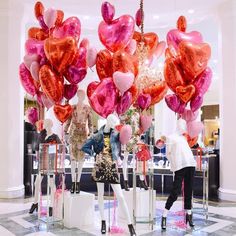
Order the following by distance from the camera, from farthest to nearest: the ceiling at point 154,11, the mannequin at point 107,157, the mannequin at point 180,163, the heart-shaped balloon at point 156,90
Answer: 1. the ceiling at point 154,11
2. the heart-shaped balloon at point 156,90
3. the mannequin at point 180,163
4. the mannequin at point 107,157

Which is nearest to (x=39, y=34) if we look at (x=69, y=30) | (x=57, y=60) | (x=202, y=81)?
(x=69, y=30)

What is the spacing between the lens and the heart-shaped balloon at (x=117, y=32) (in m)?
3.90

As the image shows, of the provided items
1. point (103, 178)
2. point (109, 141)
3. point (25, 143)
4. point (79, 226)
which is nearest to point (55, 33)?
point (109, 141)

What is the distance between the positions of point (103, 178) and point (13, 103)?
9.74 ft

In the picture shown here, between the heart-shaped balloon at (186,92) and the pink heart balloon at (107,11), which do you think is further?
the heart-shaped balloon at (186,92)

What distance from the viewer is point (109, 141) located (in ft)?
12.0

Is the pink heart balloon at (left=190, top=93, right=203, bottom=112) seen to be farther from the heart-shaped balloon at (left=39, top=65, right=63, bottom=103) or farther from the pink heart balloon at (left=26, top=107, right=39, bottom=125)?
the pink heart balloon at (left=26, top=107, right=39, bottom=125)

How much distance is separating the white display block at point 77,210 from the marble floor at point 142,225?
91mm

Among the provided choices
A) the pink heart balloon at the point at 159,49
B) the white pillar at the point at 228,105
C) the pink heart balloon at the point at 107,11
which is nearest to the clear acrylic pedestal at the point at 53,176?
the pink heart balloon at the point at 107,11

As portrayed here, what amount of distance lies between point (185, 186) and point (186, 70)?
4.59 feet

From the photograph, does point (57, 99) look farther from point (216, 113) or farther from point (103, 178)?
point (216, 113)

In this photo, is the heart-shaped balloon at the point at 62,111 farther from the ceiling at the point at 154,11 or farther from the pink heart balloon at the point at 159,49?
the ceiling at the point at 154,11

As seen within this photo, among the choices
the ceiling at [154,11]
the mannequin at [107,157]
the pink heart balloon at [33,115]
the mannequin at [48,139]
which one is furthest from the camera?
the ceiling at [154,11]

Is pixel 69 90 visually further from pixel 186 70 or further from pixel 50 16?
pixel 186 70
